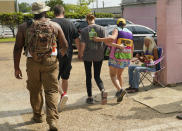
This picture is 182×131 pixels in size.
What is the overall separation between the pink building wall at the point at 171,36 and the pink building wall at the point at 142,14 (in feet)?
70.6

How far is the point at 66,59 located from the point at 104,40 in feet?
2.76

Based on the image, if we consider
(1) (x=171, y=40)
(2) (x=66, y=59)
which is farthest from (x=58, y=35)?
(1) (x=171, y=40)

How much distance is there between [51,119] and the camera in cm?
430

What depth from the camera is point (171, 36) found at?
6910mm

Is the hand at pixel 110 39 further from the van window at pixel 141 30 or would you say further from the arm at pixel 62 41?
the van window at pixel 141 30

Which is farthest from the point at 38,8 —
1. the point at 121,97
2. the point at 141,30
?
the point at 141,30

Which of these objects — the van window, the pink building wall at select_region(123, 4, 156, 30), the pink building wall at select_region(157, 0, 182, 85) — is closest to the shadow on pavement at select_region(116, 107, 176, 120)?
the pink building wall at select_region(157, 0, 182, 85)

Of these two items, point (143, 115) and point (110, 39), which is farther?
point (110, 39)

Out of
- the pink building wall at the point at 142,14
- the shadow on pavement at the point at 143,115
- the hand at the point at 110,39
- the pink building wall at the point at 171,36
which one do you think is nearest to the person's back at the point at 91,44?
the hand at the point at 110,39

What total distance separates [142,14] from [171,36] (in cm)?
2447

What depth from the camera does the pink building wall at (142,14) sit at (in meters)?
29.3

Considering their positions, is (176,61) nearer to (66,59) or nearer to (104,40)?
(104,40)

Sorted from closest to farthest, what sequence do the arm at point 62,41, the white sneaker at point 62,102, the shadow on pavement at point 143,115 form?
1. the arm at point 62,41
2. the shadow on pavement at point 143,115
3. the white sneaker at point 62,102

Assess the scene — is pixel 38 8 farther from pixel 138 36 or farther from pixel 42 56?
pixel 138 36
